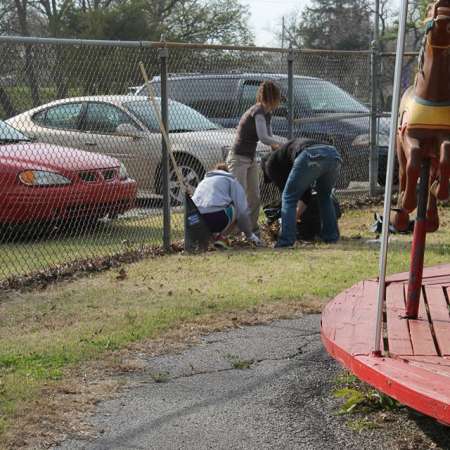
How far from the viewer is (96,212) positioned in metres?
9.42

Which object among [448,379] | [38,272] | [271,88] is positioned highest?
[271,88]

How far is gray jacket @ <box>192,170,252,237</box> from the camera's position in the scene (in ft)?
30.7

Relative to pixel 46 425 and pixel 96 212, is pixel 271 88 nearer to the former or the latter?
pixel 96 212

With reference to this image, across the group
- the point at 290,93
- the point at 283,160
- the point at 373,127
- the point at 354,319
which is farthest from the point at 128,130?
the point at 354,319

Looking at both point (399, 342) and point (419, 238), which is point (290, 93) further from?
point (399, 342)

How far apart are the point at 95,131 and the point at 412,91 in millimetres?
5599

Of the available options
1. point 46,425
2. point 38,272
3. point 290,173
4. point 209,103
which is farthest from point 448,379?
point 209,103

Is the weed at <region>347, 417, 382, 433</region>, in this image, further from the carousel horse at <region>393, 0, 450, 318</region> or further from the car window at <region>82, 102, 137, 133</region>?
the car window at <region>82, 102, 137, 133</region>

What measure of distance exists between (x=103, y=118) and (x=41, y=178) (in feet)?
3.50

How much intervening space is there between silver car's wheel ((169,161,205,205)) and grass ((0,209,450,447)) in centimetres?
166

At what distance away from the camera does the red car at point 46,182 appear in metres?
9.10

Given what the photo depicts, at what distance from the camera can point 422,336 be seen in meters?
4.79

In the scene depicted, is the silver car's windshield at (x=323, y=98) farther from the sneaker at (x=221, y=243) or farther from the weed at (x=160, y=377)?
the weed at (x=160, y=377)

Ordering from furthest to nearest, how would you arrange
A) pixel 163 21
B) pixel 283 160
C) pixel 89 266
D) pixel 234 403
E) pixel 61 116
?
pixel 163 21 → pixel 61 116 → pixel 283 160 → pixel 89 266 → pixel 234 403
